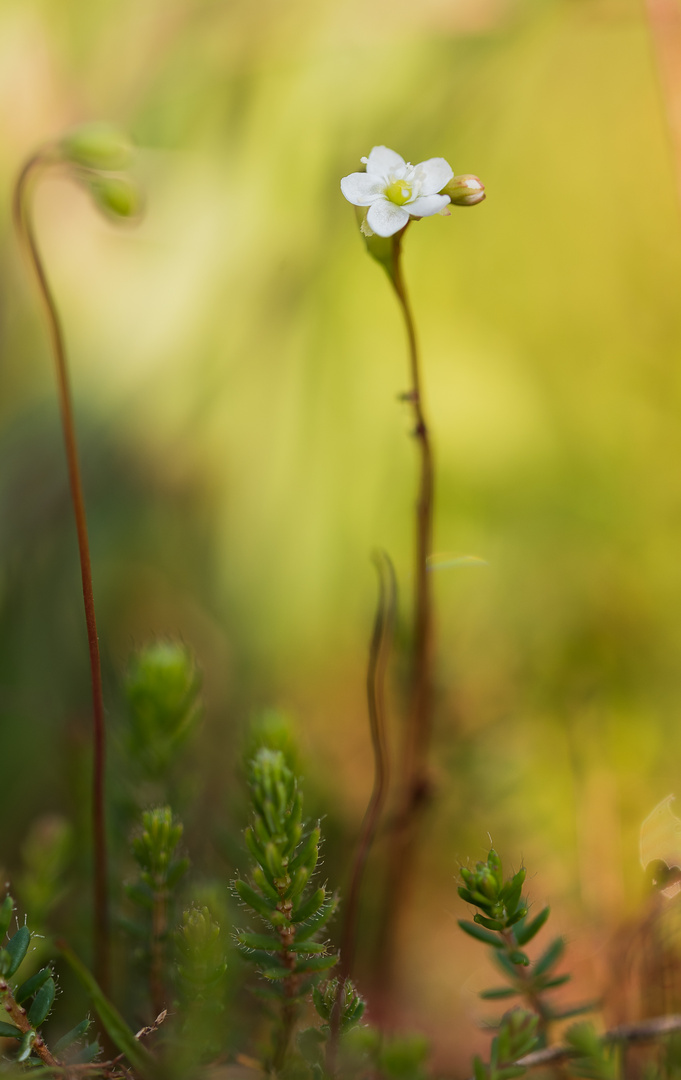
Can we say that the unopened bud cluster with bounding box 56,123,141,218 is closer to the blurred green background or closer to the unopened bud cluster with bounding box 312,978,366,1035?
the blurred green background

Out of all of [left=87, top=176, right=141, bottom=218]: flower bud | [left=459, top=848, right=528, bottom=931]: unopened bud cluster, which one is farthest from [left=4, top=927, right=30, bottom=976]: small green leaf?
[left=87, top=176, right=141, bottom=218]: flower bud

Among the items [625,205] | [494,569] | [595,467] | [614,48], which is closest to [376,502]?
[494,569]

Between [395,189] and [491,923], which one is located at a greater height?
[395,189]

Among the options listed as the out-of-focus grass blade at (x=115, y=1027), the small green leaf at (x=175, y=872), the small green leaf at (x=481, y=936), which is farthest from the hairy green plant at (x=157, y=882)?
the small green leaf at (x=481, y=936)

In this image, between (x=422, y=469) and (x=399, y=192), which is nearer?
(x=399, y=192)

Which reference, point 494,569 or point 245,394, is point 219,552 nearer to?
point 245,394

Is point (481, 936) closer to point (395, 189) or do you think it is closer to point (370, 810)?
point (370, 810)

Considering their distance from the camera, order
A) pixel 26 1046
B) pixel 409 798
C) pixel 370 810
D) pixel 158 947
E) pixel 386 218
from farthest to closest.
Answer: pixel 409 798, pixel 370 810, pixel 158 947, pixel 386 218, pixel 26 1046

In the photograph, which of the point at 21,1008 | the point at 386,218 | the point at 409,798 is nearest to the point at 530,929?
the point at 409,798
